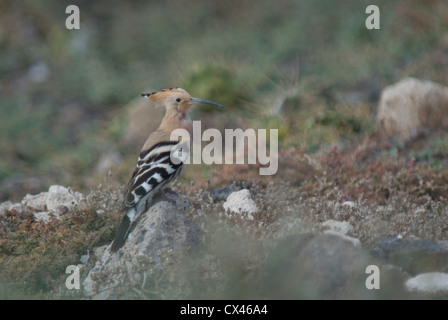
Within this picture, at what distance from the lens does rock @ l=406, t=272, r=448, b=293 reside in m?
4.00

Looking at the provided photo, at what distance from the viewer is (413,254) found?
4445mm

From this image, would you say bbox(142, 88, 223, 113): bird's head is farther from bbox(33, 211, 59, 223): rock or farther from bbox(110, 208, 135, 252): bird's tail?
bbox(33, 211, 59, 223): rock

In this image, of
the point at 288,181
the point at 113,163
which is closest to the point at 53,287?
the point at 288,181

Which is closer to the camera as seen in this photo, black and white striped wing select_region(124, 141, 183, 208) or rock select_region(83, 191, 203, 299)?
rock select_region(83, 191, 203, 299)

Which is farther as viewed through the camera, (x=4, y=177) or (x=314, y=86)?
(x=314, y=86)

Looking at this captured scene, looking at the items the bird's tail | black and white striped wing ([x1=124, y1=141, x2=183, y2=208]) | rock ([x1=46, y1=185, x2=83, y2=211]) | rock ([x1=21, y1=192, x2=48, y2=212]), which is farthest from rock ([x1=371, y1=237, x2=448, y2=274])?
rock ([x1=21, y1=192, x2=48, y2=212])

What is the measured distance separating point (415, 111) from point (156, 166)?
15.3 ft

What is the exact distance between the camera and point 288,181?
657 centimetres

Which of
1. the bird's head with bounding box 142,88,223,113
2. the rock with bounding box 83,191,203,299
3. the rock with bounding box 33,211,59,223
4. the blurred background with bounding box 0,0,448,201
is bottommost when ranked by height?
the rock with bounding box 83,191,203,299

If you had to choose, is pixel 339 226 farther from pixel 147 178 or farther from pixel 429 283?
pixel 147 178

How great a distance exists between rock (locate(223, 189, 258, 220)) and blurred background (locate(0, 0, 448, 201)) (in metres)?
0.85

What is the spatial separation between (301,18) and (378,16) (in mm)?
1639

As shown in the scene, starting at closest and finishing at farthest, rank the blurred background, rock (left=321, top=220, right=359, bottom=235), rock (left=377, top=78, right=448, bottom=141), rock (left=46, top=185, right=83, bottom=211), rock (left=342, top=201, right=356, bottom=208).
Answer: rock (left=321, top=220, right=359, bottom=235) < rock (left=342, top=201, right=356, bottom=208) < rock (left=46, top=185, right=83, bottom=211) < rock (left=377, top=78, right=448, bottom=141) < the blurred background

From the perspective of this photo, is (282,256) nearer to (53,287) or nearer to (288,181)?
(53,287)
